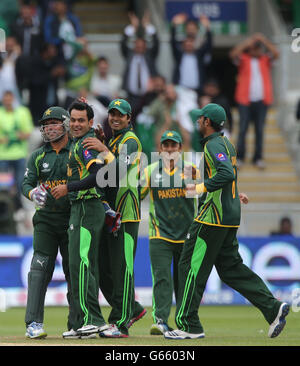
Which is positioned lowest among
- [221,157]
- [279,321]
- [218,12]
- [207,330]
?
[207,330]

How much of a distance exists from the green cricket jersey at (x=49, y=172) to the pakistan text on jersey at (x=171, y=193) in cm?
192

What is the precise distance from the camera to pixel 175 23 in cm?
2189

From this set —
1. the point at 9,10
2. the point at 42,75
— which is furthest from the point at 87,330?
the point at 9,10

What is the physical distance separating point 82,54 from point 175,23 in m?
2.24

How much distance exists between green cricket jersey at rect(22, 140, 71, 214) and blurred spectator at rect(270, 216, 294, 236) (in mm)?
7706

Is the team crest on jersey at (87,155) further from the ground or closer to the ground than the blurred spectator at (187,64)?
closer to the ground

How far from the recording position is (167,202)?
12859 millimetres

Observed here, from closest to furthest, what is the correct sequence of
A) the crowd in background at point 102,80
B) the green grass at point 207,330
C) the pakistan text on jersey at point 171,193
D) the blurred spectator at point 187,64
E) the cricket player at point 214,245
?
the green grass at point 207,330, the cricket player at point 214,245, the pakistan text on jersey at point 171,193, the crowd in background at point 102,80, the blurred spectator at point 187,64

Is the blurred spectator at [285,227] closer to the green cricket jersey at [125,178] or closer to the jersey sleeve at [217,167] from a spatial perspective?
the green cricket jersey at [125,178]

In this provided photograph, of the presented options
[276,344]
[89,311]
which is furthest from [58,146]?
[276,344]

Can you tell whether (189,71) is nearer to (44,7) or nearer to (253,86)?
(253,86)

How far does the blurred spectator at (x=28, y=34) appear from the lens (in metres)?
20.7

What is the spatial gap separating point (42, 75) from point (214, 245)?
409 inches

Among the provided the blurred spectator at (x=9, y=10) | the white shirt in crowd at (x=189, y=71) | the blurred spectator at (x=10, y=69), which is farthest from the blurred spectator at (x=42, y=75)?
the white shirt in crowd at (x=189, y=71)
